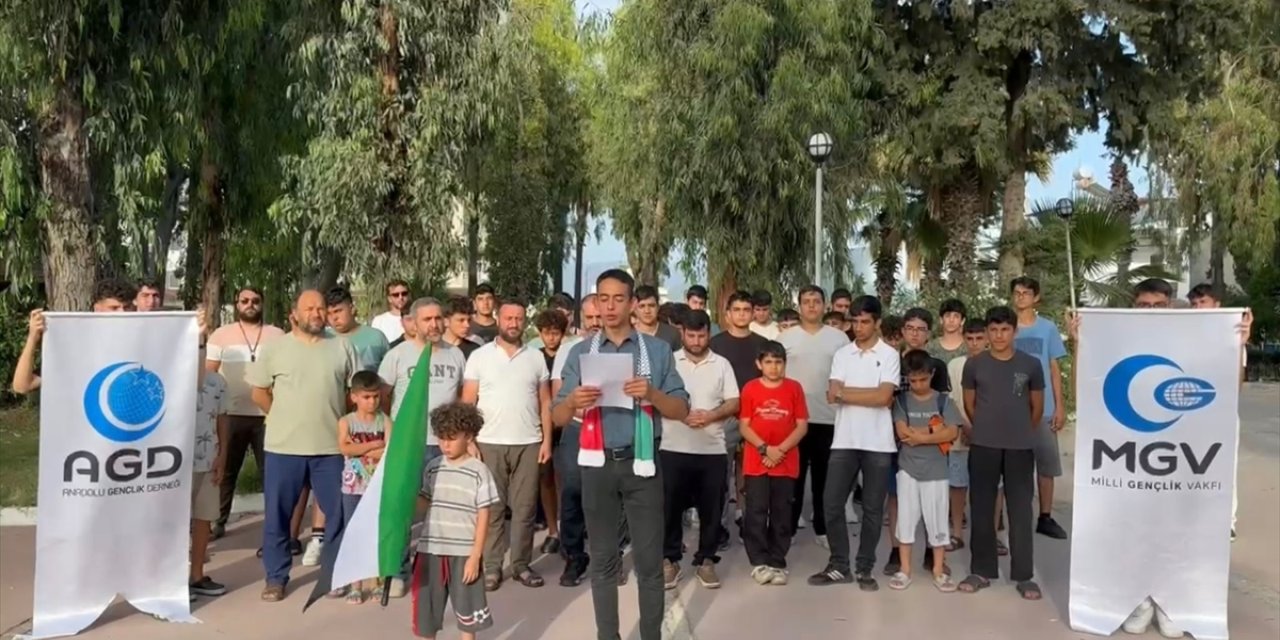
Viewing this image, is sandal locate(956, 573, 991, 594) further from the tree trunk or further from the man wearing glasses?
the tree trunk

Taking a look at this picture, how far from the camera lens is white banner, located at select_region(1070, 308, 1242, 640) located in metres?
5.52

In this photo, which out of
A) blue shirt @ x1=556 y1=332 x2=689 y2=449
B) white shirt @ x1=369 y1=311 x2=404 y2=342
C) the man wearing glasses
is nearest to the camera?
blue shirt @ x1=556 y1=332 x2=689 y2=449

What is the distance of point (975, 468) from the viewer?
20.9 feet

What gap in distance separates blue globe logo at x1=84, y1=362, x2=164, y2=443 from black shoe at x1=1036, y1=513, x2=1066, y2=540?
5995mm

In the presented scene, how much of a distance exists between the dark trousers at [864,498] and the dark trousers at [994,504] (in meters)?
0.53

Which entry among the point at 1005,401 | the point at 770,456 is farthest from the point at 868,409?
the point at 1005,401

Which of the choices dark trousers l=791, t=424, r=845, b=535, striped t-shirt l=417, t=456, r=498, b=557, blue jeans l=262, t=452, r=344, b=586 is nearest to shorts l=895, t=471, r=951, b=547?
dark trousers l=791, t=424, r=845, b=535

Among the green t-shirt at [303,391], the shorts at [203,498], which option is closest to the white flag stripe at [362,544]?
the green t-shirt at [303,391]

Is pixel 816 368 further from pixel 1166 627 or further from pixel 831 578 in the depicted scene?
pixel 1166 627

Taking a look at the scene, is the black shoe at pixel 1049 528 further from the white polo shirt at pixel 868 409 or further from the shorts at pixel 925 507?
the white polo shirt at pixel 868 409

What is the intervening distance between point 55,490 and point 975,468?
16.6 ft

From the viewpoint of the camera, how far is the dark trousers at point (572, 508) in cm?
656

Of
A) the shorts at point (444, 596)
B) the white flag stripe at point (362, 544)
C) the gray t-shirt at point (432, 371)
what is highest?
the gray t-shirt at point (432, 371)

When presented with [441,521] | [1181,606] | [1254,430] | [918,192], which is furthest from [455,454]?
[918,192]
